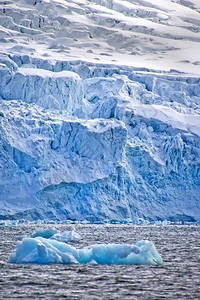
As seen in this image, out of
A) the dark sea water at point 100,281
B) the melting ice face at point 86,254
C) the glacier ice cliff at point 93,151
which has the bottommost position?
the glacier ice cliff at point 93,151

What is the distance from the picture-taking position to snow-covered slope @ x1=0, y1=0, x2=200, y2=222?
29.2 m

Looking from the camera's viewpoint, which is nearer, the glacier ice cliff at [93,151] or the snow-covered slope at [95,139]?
the glacier ice cliff at [93,151]

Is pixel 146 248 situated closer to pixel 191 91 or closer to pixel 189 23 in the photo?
pixel 191 91

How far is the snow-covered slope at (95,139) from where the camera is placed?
95.7 ft

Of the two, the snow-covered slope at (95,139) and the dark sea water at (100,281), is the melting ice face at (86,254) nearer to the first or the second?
the dark sea water at (100,281)

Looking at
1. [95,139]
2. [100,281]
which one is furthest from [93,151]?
[100,281]

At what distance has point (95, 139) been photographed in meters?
30.4

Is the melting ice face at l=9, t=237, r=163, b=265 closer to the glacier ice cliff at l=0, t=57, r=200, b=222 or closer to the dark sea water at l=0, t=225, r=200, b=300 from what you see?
the dark sea water at l=0, t=225, r=200, b=300

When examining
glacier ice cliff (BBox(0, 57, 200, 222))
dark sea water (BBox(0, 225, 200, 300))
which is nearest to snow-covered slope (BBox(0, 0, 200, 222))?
glacier ice cliff (BBox(0, 57, 200, 222))

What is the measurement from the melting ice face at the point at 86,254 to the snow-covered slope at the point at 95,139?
16302 millimetres

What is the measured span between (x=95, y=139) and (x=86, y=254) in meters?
18.3

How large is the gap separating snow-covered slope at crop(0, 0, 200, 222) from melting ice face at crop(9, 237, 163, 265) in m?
16.3

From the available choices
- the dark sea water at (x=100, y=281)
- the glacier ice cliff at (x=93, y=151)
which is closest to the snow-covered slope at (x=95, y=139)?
the glacier ice cliff at (x=93, y=151)

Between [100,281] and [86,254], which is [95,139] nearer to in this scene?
[86,254]
